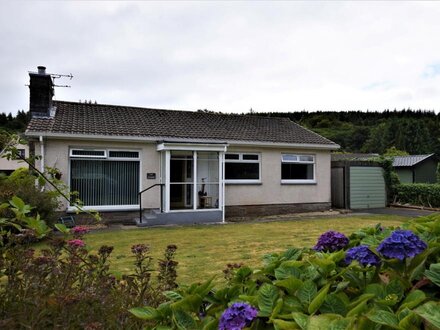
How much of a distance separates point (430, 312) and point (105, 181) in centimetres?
1278

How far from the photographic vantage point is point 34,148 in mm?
12281

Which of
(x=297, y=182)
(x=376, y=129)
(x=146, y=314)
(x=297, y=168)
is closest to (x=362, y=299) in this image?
(x=146, y=314)

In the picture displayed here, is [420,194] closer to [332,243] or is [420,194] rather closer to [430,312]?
[332,243]

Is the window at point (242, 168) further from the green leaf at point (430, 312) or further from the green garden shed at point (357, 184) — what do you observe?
the green leaf at point (430, 312)

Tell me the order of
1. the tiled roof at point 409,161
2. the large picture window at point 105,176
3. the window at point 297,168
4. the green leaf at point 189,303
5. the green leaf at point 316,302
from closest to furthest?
the green leaf at point 316,302 < the green leaf at point 189,303 < the large picture window at point 105,176 < the window at point 297,168 < the tiled roof at point 409,161

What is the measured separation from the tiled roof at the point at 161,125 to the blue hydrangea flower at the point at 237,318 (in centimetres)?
1204

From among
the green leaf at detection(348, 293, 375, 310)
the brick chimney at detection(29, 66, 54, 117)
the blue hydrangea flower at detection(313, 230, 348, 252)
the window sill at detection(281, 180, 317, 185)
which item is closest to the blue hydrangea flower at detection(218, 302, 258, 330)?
the green leaf at detection(348, 293, 375, 310)

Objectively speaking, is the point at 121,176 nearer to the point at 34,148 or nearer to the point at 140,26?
the point at 34,148

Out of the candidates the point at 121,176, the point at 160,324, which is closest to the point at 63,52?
the point at 121,176

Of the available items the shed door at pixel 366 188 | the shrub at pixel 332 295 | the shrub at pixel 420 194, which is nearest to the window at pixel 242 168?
the shed door at pixel 366 188

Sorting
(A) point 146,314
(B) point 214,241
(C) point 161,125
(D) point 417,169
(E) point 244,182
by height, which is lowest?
(B) point 214,241

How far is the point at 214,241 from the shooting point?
9.52m

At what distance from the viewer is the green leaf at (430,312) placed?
120 cm

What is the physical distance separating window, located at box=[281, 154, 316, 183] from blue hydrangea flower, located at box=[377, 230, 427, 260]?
14.4m
